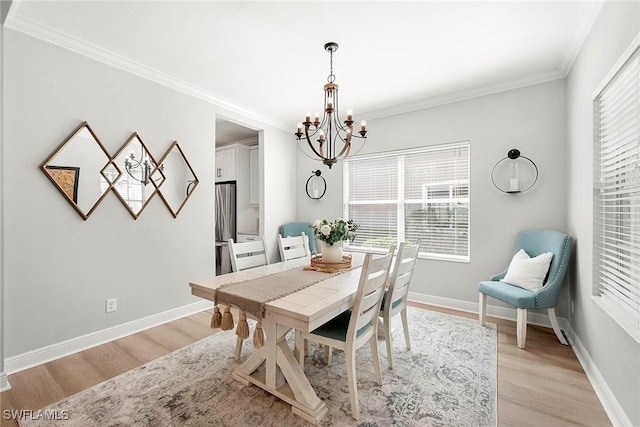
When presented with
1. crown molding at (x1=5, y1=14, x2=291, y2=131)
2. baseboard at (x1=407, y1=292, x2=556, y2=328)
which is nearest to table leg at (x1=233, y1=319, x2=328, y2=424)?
baseboard at (x1=407, y1=292, x2=556, y2=328)

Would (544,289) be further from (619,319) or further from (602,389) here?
(619,319)

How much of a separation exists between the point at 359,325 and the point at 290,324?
482 mm

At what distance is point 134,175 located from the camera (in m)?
2.92

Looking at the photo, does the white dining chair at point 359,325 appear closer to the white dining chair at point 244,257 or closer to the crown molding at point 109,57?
the white dining chair at point 244,257

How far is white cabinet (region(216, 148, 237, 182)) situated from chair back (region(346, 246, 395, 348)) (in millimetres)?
3970

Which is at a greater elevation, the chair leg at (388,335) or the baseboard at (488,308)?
the chair leg at (388,335)

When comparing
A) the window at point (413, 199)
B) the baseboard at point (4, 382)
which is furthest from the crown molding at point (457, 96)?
the baseboard at point (4, 382)

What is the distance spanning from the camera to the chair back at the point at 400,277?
2.12 meters

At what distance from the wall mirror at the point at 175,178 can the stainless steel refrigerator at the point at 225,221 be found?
6.19ft

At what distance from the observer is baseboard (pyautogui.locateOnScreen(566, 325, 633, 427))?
1.65 metres

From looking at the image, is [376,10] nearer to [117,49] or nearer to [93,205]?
[117,49]

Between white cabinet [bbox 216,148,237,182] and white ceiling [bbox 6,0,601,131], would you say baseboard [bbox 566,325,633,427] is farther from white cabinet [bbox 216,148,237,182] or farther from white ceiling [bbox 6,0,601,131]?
white cabinet [bbox 216,148,237,182]

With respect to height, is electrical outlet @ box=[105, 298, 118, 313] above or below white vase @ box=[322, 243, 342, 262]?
below

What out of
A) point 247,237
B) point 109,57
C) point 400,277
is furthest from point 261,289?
point 247,237
